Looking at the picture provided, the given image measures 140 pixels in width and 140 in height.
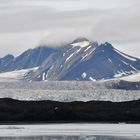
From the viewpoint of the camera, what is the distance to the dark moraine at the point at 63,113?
48.5 meters

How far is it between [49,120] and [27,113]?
2499 millimetres

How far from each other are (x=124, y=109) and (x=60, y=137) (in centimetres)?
2477

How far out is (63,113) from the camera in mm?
49719

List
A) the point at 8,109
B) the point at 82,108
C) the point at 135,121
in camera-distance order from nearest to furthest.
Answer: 1. the point at 135,121
2. the point at 8,109
3. the point at 82,108

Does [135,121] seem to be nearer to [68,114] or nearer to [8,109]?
[68,114]

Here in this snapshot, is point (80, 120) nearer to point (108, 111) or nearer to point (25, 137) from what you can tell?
point (108, 111)

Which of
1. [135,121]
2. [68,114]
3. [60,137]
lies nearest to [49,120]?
[68,114]

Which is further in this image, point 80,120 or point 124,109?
point 124,109

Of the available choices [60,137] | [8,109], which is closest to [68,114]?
[8,109]

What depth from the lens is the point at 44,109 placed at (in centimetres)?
5184

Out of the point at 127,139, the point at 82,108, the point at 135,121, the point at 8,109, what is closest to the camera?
the point at 127,139

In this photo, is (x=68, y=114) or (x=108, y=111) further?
(x=108, y=111)

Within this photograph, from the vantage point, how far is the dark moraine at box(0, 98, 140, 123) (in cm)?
4850

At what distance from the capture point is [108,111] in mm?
52969
